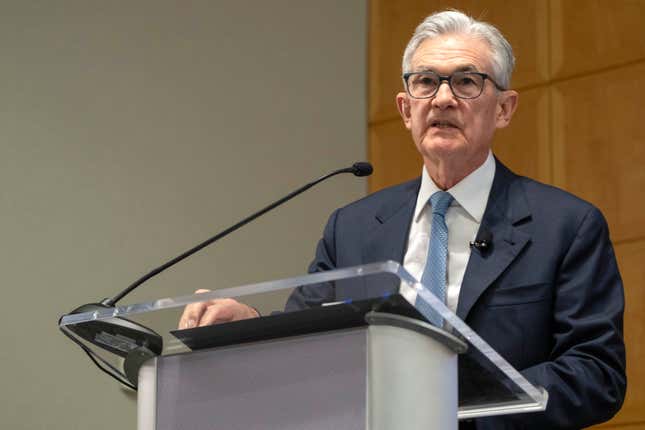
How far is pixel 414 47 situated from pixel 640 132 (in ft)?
5.42

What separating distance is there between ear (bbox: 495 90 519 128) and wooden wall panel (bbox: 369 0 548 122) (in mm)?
1738

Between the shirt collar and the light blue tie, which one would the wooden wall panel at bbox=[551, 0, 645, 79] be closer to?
the shirt collar

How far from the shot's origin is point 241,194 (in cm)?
465

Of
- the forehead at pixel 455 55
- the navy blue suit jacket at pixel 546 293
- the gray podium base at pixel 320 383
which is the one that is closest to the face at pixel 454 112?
the forehead at pixel 455 55

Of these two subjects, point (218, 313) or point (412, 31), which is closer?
point (218, 313)

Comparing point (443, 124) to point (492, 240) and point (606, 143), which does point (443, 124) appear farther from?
point (606, 143)

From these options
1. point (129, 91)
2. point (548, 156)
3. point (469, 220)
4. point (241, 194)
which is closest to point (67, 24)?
point (129, 91)

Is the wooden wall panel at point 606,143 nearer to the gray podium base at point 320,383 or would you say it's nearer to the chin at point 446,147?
the chin at point 446,147

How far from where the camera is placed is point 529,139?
14.7 ft

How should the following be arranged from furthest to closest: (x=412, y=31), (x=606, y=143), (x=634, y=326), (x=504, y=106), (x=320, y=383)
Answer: (x=412, y=31) → (x=606, y=143) → (x=634, y=326) → (x=504, y=106) → (x=320, y=383)

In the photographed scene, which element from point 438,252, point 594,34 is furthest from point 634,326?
point 438,252

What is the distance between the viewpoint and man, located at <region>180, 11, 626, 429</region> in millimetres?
2217

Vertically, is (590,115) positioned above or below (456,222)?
above

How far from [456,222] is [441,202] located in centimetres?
6
